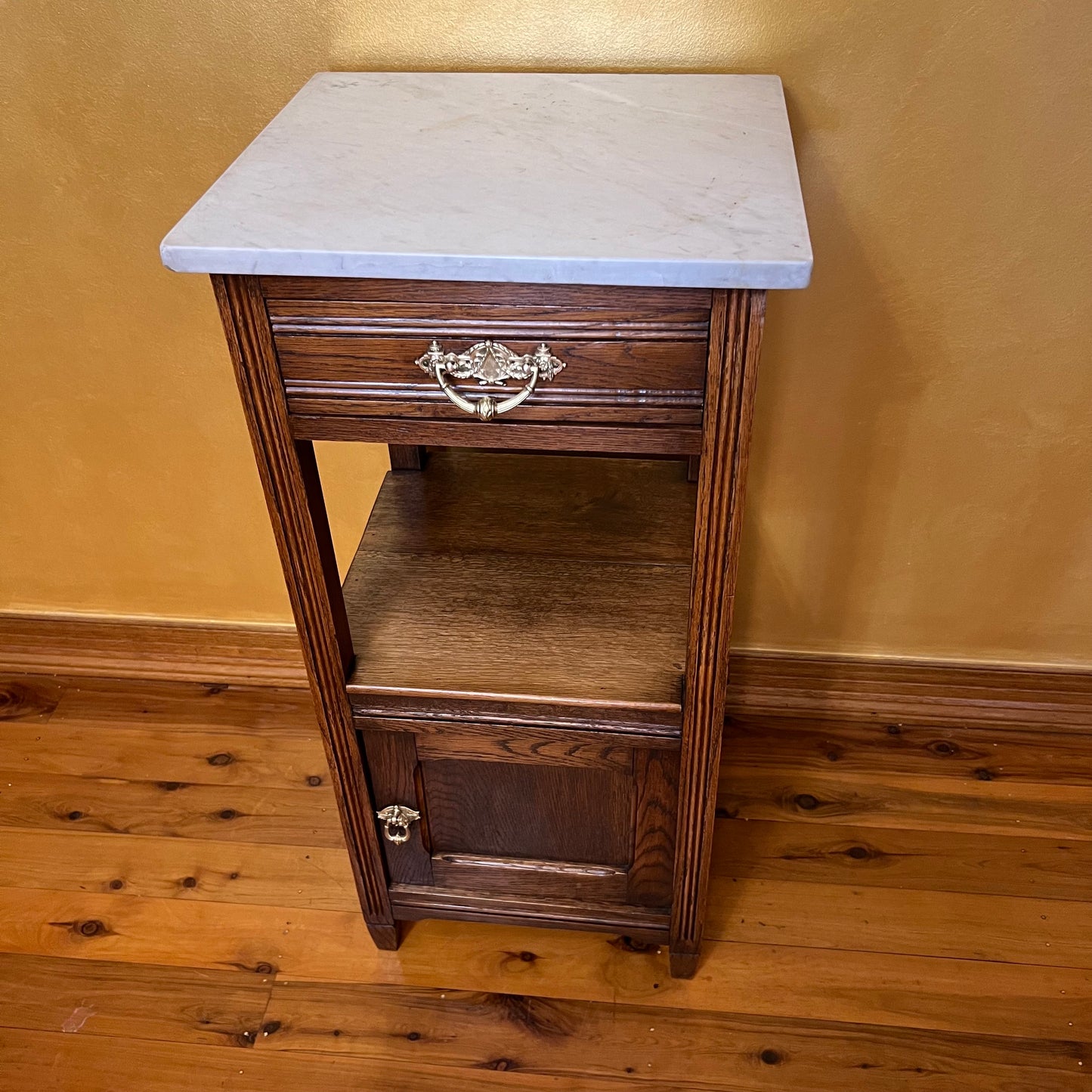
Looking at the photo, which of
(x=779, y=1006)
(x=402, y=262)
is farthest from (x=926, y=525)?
(x=402, y=262)

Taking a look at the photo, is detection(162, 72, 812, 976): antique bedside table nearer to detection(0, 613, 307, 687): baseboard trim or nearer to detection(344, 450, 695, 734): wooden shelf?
detection(344, 450, 695, 734): wooden shelf

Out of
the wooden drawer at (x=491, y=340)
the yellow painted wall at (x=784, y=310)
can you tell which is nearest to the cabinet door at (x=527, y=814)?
the wooden drawer at (x=491, y=340)

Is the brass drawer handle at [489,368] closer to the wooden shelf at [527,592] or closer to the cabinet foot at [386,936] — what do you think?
the wooden shelf at [527,592]

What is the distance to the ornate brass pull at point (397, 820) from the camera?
129cm

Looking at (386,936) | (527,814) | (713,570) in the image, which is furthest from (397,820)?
(713,570)

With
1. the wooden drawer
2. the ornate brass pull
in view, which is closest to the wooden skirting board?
the ornate brass pull

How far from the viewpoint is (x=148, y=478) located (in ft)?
5.43

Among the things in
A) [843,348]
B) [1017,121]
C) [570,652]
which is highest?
[1017,121]

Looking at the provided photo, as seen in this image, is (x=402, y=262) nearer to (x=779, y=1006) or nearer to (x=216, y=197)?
(x=216, y=197)

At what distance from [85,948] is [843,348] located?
1.30 m

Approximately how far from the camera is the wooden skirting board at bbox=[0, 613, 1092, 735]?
1701 millimetres

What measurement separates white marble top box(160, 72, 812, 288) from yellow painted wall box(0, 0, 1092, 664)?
10cm

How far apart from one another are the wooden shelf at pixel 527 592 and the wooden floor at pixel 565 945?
0.47 meters

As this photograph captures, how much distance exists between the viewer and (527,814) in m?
1.29
